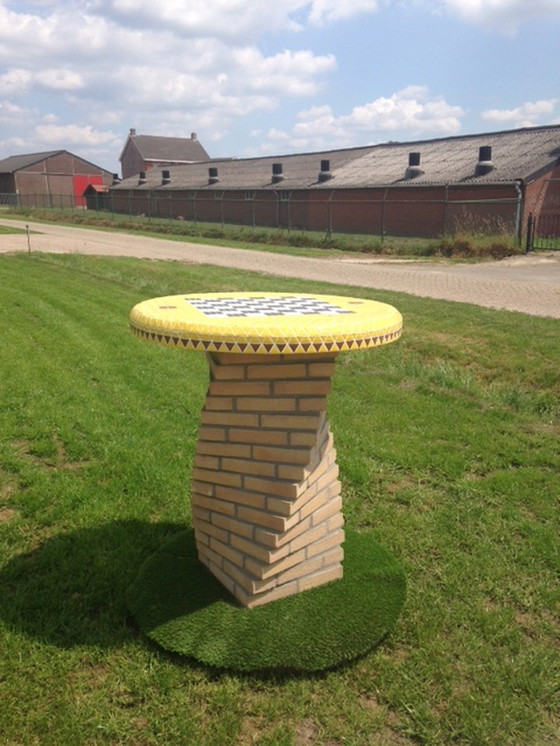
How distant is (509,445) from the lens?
16.5 ft

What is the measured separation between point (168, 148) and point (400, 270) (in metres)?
64.3

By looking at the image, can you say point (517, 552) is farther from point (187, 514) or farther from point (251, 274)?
point (251, 274)

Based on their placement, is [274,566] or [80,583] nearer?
[274,566]

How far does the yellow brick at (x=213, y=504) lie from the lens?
301 centimetres

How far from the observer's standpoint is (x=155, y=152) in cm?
7412

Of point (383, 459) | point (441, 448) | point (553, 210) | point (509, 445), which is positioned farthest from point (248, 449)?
point (553, 210)

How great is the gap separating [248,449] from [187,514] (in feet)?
4.05

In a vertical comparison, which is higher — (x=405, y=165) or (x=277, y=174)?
(x=405, y=165)

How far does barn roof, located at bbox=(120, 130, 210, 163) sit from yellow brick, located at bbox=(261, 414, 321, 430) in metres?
75.4

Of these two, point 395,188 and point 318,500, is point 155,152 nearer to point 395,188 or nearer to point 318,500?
point 395,188

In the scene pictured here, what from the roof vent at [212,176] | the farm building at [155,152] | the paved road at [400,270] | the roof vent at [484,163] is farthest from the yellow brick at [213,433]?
the farm building at [155,152]

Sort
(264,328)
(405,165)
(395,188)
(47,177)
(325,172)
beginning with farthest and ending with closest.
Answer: (47,177), (325,172), (405,165), (395,188), (264,328)

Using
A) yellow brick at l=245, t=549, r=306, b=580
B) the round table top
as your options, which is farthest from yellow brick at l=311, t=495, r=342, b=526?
the round table top

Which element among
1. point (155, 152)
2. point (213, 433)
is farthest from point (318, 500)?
point (155, 152)
